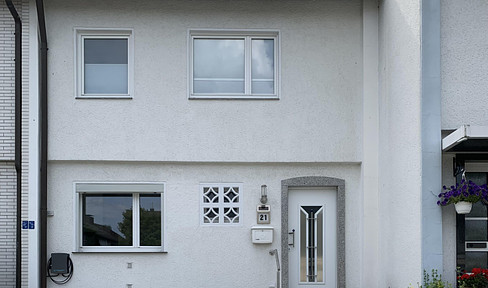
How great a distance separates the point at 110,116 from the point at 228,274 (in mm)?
3352

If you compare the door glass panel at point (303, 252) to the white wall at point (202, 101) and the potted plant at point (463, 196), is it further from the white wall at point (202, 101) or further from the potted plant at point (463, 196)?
the potted plant at point (463, 196)

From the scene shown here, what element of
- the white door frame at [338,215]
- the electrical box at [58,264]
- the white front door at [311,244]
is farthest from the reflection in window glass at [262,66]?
the electrical box at [58,264]

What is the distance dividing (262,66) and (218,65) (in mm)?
771

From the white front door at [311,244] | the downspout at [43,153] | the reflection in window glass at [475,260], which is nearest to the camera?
the reflection in window glass at [475,260]

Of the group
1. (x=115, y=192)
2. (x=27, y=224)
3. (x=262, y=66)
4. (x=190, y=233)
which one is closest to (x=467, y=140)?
(x=262, y=66)

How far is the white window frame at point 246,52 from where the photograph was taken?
30.6ft

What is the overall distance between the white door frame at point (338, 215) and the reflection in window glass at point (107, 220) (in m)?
2.66

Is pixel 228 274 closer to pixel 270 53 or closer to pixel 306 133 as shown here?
pixel 306 133

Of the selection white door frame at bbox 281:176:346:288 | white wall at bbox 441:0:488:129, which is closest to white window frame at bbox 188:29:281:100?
white door frame at bbox 281:176:346:288

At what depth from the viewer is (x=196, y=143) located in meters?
9.20

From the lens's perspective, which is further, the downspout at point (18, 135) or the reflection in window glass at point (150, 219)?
the reflection in window glass at point (150, 219)

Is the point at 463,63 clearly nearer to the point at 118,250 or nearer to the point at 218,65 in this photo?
the point at 218,65

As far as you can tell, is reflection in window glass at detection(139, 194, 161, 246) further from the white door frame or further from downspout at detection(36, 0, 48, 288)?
the white door frame

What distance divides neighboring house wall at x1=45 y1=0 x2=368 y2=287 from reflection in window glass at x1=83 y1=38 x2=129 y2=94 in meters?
0.28
